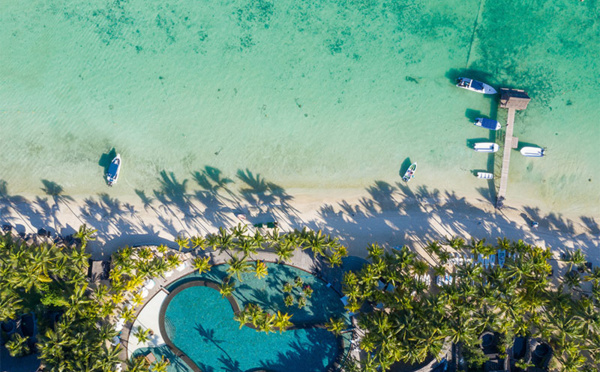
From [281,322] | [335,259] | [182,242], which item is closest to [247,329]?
[281,322]

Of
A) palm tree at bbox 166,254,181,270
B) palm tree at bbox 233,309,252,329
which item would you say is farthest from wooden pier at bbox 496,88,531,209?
palm tree at bbox 166,254,181,270

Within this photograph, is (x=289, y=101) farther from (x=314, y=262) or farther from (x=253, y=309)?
(x=253, y=309)

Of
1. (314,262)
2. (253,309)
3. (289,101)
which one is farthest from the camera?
(289,101)

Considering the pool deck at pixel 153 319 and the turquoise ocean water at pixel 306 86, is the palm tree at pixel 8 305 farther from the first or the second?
the turquoise ocean water at pixel 306 86

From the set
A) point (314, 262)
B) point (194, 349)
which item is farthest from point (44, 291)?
point (314, 262)

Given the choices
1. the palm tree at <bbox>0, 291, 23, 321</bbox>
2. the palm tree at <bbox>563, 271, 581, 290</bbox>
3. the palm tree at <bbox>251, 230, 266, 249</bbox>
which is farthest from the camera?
the palm tree at <bbox>563, 271, 581, 290</bbox>

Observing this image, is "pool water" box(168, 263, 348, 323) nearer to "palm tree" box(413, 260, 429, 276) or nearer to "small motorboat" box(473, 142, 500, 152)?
"palm tree" box(413, 260, 429, 276)

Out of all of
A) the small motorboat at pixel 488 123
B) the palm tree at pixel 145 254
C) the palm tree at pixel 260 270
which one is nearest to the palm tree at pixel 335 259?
the palm tree at pixel 260 270
